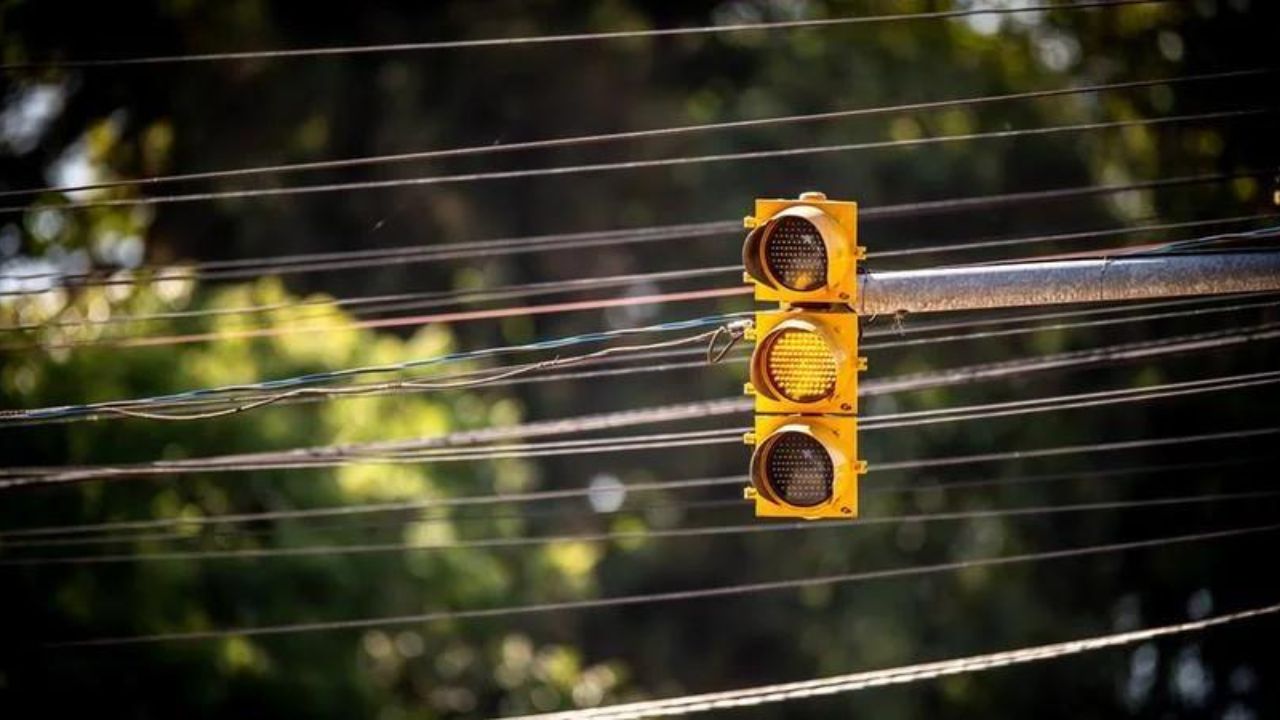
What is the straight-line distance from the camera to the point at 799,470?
8734mm

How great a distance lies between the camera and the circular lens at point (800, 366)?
28.6 ft

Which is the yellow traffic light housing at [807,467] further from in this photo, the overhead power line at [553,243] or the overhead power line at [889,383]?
the overhead power line at [553,243]

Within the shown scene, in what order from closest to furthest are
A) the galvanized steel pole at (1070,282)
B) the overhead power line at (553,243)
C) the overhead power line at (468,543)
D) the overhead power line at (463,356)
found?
the galvanized steel pole at (1070,282) → the overhead power line at (463,356) → the overhead power line at (553,243) → the overhead power line at (468,543)

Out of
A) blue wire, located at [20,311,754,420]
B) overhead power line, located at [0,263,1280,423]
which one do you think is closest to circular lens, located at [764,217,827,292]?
overhead power line, located at [0,263,1280,423]

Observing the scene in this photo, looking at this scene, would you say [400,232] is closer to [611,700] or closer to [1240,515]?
[611,700]

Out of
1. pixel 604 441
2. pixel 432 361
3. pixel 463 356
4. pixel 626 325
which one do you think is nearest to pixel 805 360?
pixel 463 356

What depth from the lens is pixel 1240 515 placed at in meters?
31.6

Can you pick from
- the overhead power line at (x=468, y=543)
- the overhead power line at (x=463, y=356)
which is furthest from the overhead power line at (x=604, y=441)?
the overhead power line at (x=463, y=356)

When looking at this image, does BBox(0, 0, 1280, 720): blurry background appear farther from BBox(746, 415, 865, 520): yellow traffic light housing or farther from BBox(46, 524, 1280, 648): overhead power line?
BBox(746, 415, 865, 520): yellow traffic light housing

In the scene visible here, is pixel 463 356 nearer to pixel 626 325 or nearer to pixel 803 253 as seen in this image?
pixel 803 253

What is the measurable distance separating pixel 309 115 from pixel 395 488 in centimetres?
1402

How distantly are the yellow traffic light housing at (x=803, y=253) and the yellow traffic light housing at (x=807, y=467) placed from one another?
512 mm

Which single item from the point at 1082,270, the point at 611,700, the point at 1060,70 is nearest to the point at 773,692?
the point at 1082,270

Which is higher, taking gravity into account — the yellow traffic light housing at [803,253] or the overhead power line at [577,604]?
the yellow traffic light housing at [803,253]
